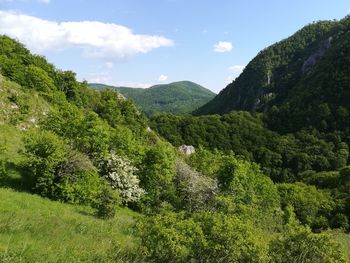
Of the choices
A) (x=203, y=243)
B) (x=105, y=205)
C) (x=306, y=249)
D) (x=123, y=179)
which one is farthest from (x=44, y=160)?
(x=306, y=249)

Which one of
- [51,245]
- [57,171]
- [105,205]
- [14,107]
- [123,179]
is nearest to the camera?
[51,245]

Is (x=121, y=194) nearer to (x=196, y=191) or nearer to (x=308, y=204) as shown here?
(x=196, y=191)

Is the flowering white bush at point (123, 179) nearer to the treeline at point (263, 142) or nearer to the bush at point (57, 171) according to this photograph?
the bush at point (57, 171)

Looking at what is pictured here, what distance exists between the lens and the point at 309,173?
5453 inches

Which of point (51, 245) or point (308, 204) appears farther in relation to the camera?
point (308, 204)

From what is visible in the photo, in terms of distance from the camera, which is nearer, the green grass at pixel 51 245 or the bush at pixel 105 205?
the green grass at pixel 51 245

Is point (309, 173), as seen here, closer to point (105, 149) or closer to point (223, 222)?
point (105, 149)

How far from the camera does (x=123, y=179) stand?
3728 cm

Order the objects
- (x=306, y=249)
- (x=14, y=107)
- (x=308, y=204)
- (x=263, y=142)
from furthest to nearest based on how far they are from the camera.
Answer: (x=263, y=142) → (x=308, y=204) → (x=14, y=107) → (x=306, y=249)

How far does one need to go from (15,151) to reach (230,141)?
141m

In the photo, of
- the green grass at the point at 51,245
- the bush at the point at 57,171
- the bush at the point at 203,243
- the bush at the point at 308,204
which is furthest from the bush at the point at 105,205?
the bush at the point at 308,204

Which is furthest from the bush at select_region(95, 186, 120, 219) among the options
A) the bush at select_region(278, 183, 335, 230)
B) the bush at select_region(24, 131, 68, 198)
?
the bush at select_region(278, 183, 335, 230)

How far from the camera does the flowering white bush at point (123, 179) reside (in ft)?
121

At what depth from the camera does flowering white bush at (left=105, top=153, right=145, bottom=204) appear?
3700 centimetres
